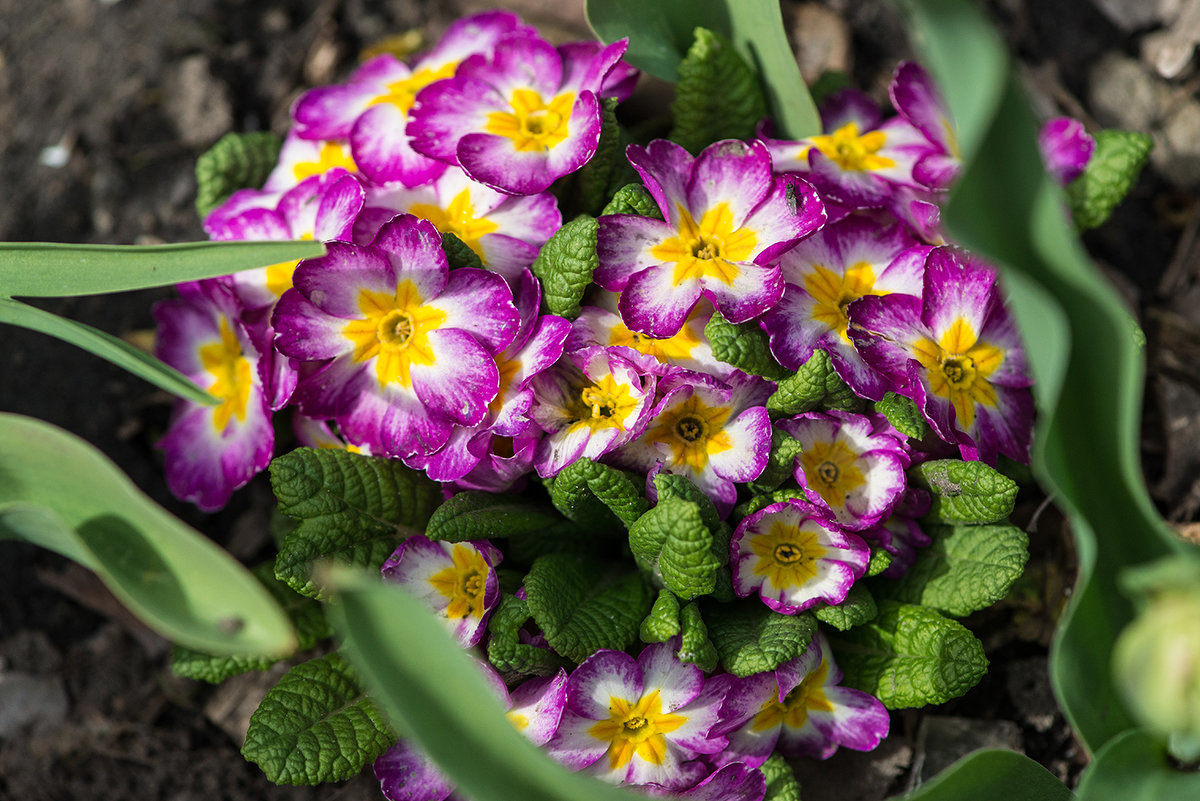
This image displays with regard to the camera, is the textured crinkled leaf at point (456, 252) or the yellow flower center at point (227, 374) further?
the yellow flower center at point (227, 374)

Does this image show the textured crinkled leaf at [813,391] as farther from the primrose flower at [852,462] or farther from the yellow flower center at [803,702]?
the yellow flower center at [803,702]

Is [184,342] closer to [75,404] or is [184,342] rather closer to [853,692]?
[75,404]

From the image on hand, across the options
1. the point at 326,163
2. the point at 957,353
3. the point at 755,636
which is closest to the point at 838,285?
the point at 957,353

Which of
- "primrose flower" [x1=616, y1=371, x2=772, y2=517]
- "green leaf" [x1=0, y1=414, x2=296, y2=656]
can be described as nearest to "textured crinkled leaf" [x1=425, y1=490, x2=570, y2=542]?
"primrose flower" [x1=616, y1=371, x2=772, y2=517]

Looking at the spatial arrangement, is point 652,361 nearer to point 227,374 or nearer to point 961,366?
point 961,366

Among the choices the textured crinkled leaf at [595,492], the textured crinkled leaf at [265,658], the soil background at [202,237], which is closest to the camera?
the textured crinkled leaf at [595,492]

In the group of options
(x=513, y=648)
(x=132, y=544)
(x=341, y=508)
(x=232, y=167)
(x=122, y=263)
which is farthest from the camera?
(x=232, y=167)

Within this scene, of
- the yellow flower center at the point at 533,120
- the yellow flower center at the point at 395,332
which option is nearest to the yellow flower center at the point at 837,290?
the yellow flower center at the point at 533,120

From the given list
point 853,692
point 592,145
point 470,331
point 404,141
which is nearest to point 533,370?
point 470,331
